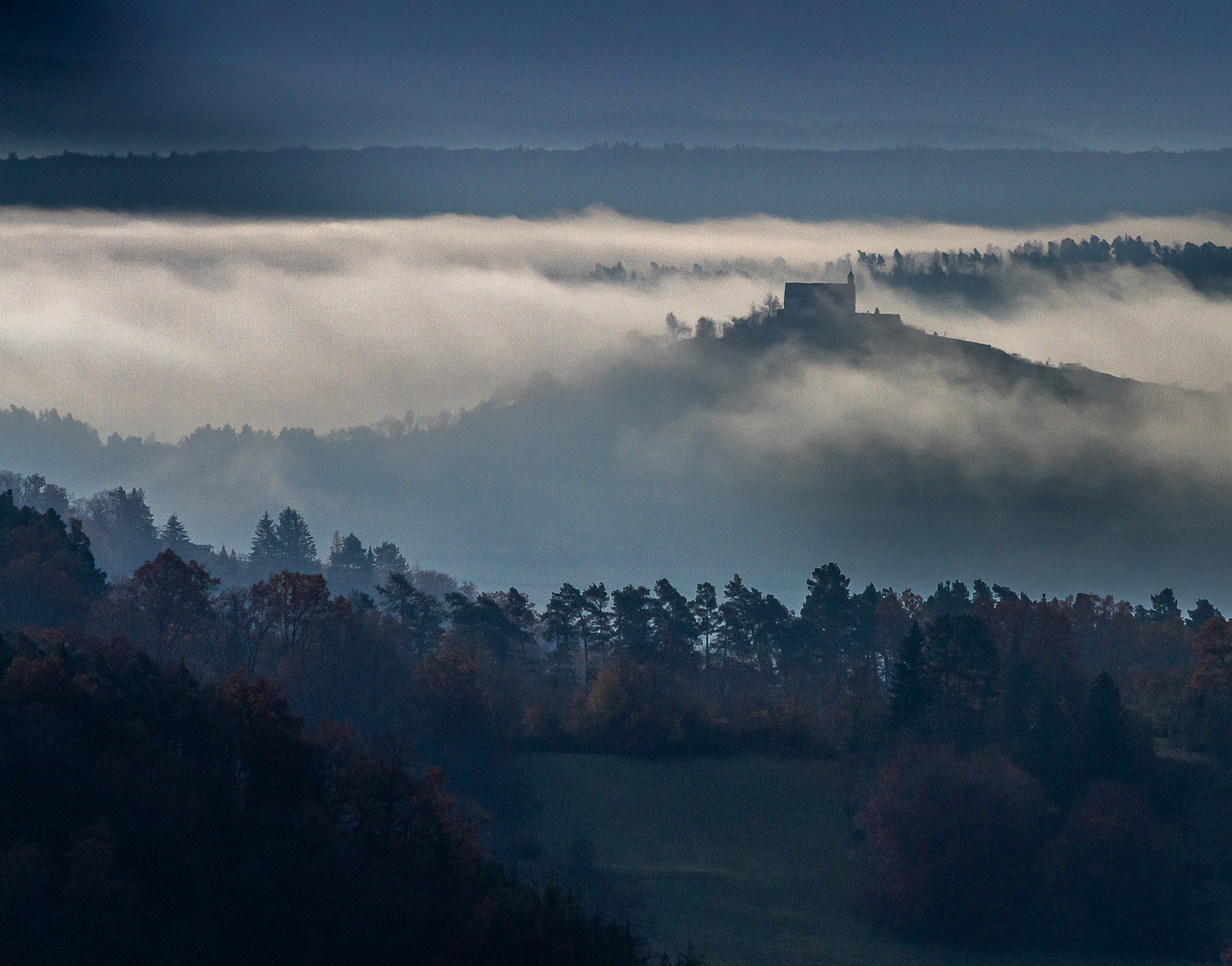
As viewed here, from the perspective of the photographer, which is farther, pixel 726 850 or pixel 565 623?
pixel 565 623

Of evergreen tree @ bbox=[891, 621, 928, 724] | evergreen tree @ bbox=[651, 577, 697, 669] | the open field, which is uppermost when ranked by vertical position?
evergreen tree @ bbox=[651, 577, 697, 669]

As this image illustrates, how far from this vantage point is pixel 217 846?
192 ft

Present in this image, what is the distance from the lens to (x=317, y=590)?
4550 inches

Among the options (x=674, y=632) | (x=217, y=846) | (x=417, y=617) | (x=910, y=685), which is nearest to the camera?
(x=217, y=846)

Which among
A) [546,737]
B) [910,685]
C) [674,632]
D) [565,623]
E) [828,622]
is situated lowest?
[546,737]

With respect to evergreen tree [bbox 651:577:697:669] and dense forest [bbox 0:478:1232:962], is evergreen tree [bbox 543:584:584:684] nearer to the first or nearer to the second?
dense forest [bbox 0:478:1232:962]

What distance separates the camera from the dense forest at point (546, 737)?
190ft

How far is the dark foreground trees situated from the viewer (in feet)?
172

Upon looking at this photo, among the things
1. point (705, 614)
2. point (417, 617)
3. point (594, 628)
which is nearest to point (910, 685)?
point (705, 614)

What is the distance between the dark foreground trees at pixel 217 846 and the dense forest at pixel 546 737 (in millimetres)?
134

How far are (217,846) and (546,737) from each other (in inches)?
1955

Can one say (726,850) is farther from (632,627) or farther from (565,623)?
(565,623)

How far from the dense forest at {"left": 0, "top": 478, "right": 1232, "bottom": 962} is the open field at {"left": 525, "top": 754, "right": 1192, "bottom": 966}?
218cm

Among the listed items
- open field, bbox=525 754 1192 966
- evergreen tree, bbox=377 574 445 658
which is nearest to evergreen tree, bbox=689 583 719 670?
evergreen tree, bbox=377 574 445 658
